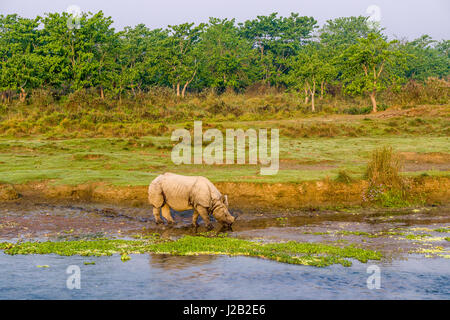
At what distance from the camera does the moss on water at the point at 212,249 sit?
550 inches

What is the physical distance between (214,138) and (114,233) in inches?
753

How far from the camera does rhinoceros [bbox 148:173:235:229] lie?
683 inches

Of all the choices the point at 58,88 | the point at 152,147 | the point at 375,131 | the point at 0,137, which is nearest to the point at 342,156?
the point at 375,131

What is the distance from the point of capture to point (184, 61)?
60.3 metres

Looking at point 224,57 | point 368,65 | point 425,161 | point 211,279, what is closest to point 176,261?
point 211,279

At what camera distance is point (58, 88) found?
53875 mm

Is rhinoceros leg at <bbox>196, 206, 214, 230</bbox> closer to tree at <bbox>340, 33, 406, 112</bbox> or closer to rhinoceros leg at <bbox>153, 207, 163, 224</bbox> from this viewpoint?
rhinoceros leg at <bbox>153, 207, 163, 224</bbox>

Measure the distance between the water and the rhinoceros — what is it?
3.58 meters

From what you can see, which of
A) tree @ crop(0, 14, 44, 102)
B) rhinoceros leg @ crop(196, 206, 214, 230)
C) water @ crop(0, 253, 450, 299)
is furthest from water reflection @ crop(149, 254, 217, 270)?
tree @ crop(0, 14, 44, 102)

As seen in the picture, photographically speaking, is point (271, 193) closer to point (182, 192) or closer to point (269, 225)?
point (269, 225)

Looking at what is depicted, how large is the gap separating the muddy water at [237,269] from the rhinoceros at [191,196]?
2.38ft

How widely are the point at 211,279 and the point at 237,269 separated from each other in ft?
3.21

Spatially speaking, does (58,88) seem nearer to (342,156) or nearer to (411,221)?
(342,156)

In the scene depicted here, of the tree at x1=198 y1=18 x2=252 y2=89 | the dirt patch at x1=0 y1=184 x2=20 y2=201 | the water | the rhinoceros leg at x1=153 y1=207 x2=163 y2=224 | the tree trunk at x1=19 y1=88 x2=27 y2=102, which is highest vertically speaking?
the tree at x1=198 y1=18 x2=252 y2=89
